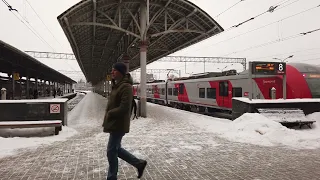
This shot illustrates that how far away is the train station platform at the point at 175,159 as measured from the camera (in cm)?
502

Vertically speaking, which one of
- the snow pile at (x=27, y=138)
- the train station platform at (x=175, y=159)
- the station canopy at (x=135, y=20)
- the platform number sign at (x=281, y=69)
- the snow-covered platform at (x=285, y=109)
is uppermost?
the station canopy at (x=135, y=20)

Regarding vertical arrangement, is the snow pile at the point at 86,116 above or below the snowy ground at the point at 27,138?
below

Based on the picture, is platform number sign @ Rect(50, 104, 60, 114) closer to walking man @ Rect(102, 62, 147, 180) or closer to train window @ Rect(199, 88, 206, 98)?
walking man @ Rect(102, 62, 147, 180)

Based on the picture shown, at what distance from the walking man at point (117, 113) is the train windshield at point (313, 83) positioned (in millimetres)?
12393

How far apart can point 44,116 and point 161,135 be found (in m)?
3.79

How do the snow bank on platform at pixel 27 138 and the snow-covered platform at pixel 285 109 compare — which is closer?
the snow bank on platform at pixel 27 138

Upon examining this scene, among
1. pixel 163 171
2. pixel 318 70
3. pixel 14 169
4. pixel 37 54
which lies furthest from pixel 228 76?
pixel 37 54

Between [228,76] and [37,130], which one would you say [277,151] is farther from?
[228,76]

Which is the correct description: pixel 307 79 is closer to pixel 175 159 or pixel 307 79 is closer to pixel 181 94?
pixel 175 159

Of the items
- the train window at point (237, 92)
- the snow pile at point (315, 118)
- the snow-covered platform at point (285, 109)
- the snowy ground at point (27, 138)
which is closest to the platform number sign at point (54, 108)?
the snowy ground at point (27, 138)

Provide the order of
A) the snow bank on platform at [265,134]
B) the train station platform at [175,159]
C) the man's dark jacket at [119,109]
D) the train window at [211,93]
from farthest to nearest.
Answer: the train window at [211,93] → the snow bank on platform at [265,134] → the train station platform at [175,159] → the man's dark jacket at [119,109]

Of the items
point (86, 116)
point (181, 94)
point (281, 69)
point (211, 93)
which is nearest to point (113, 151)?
point (281, 69)

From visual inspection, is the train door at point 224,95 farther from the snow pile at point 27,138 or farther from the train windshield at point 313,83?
the snow pile at point 27,138

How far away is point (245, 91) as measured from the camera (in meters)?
14.6
